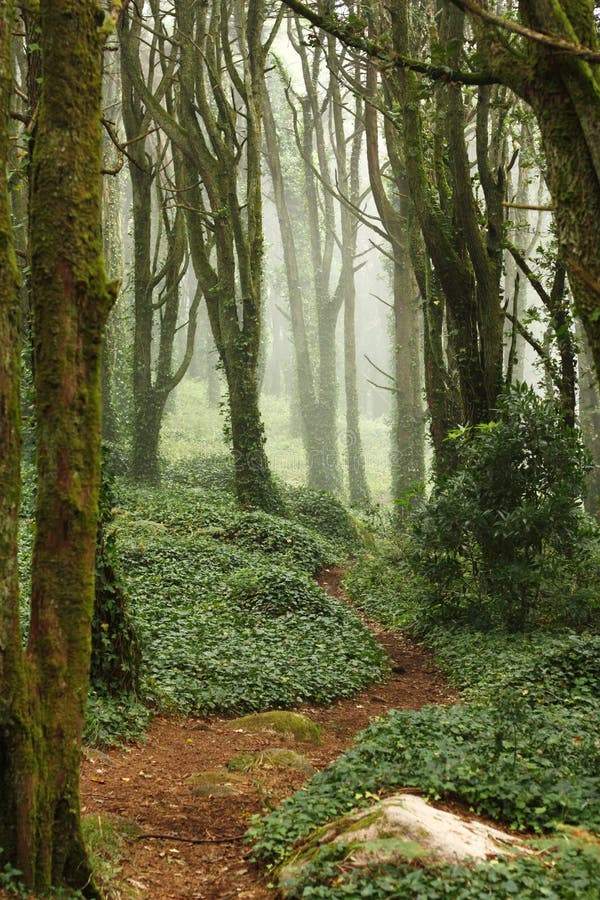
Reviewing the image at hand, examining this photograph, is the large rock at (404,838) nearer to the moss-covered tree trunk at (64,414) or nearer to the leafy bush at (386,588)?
the moss-covered tree trunk at (64,414)

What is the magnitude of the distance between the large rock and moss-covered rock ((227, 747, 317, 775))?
1.71 metres

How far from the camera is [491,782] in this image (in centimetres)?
470

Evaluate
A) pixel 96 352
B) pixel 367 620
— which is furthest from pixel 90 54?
pixel 367 620

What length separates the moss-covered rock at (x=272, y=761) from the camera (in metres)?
5.96

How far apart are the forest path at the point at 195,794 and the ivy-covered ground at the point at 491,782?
29 cm

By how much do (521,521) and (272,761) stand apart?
4.71 m

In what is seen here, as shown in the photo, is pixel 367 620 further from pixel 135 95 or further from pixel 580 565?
pixel 135 95

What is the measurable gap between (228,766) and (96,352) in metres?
3.64

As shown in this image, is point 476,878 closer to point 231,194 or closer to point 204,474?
point 231,194

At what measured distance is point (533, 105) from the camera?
5.23 metres

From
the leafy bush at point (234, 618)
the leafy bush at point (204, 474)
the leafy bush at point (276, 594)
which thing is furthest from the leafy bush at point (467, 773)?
the leafy bush at point (204, 474)

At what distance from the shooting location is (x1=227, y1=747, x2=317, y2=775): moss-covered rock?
19.5ft

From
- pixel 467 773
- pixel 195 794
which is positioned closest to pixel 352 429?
pixel 195 794

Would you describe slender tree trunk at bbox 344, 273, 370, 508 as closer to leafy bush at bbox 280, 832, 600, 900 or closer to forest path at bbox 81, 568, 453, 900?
forest path at bbox 81, 568, 453, 900
